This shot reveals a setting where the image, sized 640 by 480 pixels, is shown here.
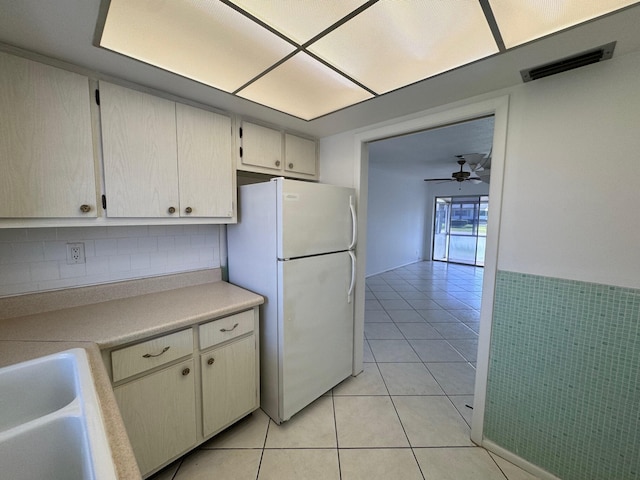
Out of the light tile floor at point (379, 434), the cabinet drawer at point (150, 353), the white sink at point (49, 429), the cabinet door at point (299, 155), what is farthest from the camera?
the cabinet door at point (299, 155)

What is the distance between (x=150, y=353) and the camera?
4.23 ft

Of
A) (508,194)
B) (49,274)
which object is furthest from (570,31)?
(49,274)

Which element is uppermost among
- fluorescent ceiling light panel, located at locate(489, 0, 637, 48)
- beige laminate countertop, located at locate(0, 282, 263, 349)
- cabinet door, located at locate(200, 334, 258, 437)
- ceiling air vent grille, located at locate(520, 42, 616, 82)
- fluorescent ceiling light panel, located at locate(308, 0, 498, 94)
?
fluorescent ceiling light panel, located at locate(308, 0, 498, 94)

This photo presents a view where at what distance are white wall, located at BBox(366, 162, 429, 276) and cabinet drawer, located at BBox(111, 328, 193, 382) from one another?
4525 mm

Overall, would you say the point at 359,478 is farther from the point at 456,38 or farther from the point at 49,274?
the point at 456,38

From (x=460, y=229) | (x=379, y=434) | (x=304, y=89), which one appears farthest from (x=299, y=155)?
(x=460, y=229)

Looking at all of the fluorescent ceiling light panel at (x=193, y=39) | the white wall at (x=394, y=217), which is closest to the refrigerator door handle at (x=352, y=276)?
the fluorescent ceiling light panel at (x=193, y=39)

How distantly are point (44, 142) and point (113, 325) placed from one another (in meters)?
0.89

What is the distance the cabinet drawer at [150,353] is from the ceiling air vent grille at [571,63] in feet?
7.21

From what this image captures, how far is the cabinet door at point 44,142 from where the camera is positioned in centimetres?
111

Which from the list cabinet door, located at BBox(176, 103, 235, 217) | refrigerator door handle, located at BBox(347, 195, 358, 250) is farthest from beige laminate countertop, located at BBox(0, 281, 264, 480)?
refrigerator door handle, located at BBox(347, 195, 358, 250)

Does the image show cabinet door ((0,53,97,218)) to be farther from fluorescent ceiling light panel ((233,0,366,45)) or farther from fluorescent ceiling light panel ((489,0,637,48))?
fluorescent ceiling light panel ((489,0,637,48))

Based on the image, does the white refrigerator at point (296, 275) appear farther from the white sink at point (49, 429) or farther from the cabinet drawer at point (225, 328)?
the white sink at point (49, 429)

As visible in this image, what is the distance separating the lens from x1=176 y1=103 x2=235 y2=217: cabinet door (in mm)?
1598
